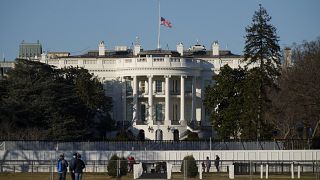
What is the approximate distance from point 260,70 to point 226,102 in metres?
16.8

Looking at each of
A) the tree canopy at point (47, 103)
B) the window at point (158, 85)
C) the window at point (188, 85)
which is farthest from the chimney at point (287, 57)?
the tree canopy at point (47, 103)

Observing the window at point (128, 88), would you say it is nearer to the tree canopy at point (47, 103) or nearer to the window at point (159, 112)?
the window at point (159, 112)

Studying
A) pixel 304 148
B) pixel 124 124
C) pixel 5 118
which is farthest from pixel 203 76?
pixel 304 148

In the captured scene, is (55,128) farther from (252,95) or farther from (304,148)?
(304,148)

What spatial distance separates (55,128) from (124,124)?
33.2 meters

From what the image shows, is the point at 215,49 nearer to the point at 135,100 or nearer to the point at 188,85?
the point at 188,85

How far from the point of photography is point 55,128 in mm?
89062

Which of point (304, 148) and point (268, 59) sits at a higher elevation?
point (268, 59)

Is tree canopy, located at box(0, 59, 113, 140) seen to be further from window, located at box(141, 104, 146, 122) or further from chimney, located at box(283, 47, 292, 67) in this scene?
chimney, located at box(283, 47, 292, 67)

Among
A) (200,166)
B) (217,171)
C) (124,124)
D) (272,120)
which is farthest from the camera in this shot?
(124,124)

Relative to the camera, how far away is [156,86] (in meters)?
127

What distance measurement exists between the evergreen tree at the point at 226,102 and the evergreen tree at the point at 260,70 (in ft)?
21.5

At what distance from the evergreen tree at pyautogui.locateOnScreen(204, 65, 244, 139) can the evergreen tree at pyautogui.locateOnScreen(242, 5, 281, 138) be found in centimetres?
656

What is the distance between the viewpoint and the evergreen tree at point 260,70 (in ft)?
275
